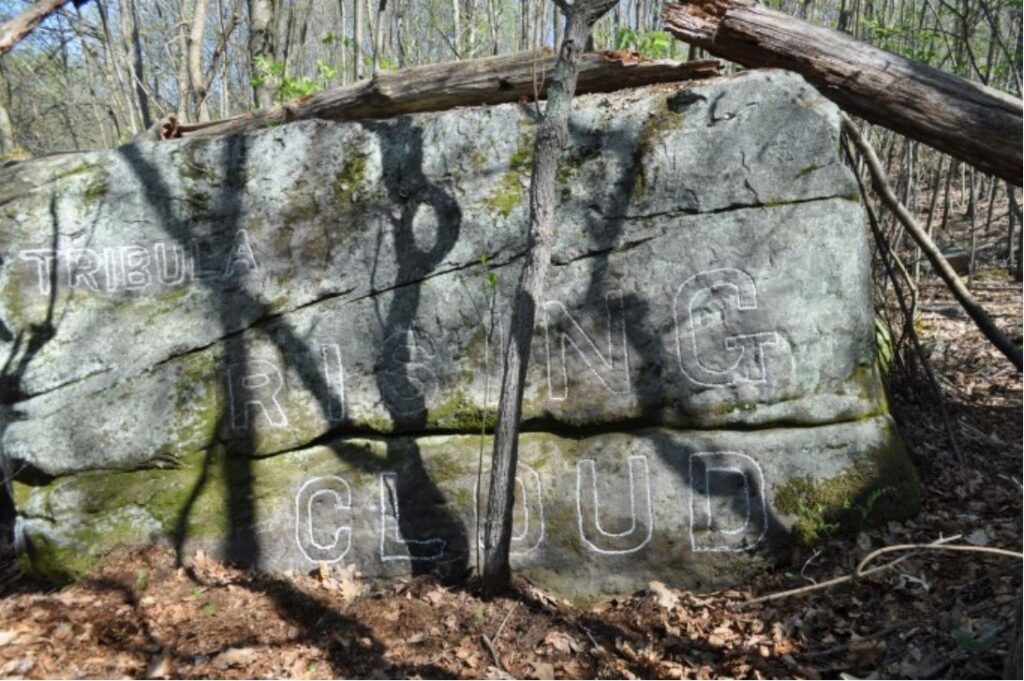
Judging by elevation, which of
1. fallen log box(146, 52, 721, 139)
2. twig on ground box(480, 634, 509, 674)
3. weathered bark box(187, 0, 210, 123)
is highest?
weathered bark box(187, 0, 210, 123)

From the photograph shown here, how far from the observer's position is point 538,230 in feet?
11.9

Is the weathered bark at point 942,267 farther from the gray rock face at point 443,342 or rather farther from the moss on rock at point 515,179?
the moss on rock at point 515,179

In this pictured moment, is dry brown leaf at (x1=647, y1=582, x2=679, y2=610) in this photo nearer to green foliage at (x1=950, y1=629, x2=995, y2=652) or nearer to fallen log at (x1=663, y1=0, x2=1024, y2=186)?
green foliage at (x1=950, y1=629, x2=995, y2=652)

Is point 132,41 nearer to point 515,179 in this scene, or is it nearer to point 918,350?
point 515,179

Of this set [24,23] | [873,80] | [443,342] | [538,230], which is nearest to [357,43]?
[443,342]

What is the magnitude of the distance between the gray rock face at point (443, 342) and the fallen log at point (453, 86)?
0.20m

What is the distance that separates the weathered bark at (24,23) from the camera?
10.4 ft

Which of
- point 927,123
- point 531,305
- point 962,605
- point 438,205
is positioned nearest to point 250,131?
point 438,205

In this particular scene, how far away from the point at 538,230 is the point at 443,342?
1.10m

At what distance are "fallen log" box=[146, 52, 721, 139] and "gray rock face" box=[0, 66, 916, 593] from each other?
20 cm

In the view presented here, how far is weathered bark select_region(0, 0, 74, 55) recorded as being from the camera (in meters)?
3.18

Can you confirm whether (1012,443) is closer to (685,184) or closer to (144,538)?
(685,184)

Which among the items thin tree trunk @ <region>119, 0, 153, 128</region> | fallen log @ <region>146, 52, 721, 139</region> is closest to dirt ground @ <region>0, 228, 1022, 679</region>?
fallen log @ <region>146, 52, 721, 139</region>

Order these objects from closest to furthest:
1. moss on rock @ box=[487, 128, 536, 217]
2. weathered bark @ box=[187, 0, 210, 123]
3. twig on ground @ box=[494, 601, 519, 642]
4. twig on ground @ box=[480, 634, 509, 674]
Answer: twig on ground @ box=[480, 634, 509, 674] → twig on ground @ box=[494, 601, 519, 642] → moss on rock @ box=[487, 128, 536, 217] → weathered bark @ box=[187, 0, 210, 123]
